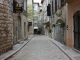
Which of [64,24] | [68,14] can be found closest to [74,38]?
[68,14]

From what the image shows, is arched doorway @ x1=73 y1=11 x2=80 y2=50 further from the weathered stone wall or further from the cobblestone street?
the weathered stone wall

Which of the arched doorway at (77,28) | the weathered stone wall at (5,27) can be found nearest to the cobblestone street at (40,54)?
the weathered stone wall at (5,27)

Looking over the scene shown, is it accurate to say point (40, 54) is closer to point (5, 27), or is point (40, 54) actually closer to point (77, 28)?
point (5, 27)

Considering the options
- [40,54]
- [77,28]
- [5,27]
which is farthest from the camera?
[77,28]

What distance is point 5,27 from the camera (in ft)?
36.7

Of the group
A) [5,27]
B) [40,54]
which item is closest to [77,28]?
[40,54]

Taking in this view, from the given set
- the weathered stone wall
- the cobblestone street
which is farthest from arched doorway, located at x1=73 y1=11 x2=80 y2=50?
the weathered stone wall

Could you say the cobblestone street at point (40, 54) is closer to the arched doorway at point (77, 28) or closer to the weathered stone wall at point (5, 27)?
the weathered stone wall at point (5, 27)

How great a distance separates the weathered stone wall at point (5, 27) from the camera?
10.4m

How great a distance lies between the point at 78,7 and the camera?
11242 mm

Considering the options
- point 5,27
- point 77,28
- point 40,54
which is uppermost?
point 5,27

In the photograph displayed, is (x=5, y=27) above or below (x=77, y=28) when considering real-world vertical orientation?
above

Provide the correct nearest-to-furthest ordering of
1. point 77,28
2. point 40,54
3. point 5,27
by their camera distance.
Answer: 1. point 40,54
2. point 5,27
3. point 77,28

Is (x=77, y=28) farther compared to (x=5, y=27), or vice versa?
(x=77, y=28)
